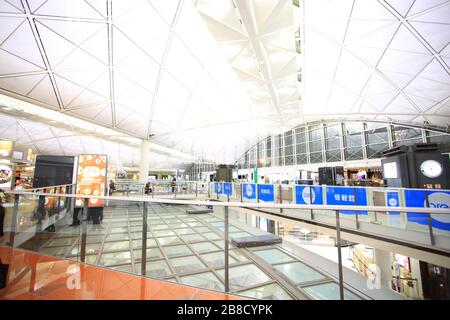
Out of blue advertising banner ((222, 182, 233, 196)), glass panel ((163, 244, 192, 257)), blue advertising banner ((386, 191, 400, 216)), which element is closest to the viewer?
glass panel ((163, 244, 192, 257))

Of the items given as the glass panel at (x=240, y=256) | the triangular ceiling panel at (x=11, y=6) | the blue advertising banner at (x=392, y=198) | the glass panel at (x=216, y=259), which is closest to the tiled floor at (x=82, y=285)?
the glass panel at (x=216, y=259)

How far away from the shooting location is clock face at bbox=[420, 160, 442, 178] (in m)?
10.1

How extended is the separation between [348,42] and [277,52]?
13.7 feet

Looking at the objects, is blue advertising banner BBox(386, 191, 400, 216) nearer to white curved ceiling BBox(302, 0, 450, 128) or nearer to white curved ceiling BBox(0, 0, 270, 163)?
white curved ceiling BBox(302, 0, 450, 128)

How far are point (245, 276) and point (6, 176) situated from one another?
1828cm

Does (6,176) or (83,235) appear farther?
(6,176)

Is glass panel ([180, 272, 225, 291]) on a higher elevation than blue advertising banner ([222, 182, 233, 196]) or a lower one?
lower

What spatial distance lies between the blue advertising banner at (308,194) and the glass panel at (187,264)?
21.0 feet

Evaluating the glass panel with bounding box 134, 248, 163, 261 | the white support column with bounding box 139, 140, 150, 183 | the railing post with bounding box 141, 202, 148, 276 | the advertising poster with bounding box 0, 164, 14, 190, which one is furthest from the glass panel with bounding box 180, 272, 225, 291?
the white support column with bounding box 139, 140, 150, 183

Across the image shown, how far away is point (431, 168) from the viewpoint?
10.2m

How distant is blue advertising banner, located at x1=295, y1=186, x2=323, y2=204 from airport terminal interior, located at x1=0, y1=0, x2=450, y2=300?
0.09 metres

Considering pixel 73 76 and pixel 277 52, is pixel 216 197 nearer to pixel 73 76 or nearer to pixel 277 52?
pixel 277 52

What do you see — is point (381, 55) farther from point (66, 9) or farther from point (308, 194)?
point (66, 9)

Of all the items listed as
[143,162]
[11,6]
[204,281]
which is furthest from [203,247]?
[143,162]
